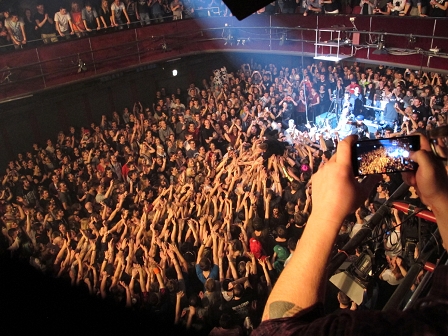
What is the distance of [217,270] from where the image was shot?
4227 mm

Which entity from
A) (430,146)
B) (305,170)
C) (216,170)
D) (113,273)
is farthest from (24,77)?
(430,146)

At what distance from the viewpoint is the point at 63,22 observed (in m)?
8.94

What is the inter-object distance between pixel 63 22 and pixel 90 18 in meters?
0.67

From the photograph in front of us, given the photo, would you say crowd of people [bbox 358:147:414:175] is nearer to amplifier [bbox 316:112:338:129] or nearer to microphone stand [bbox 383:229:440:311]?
microphone stand [bbox 383:229:440:311]

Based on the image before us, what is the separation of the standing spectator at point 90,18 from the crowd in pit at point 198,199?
224 centimetres

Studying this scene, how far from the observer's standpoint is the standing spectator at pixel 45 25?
8688mm

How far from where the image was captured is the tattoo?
91cm

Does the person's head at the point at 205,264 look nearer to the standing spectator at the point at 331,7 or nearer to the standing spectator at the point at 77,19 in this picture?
the standing spectator at the point at 77,19

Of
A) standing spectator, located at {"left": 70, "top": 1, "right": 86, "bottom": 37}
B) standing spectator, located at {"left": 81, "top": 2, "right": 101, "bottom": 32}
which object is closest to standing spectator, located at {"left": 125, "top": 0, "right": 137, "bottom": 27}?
standing spectator, located at {"left": 81, "top": 2, "right": 101, "bottom": 32}

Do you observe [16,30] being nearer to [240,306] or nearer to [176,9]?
[176,9]

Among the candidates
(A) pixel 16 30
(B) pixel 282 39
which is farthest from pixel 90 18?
(B) pixel 282 39

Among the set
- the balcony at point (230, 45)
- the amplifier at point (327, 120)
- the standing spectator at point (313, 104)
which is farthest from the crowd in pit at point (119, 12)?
the amplifier at point (327, 120)

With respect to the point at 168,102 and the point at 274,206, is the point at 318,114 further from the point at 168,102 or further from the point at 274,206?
the point at 274,206

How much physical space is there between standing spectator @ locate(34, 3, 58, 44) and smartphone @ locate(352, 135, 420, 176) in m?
8.98
